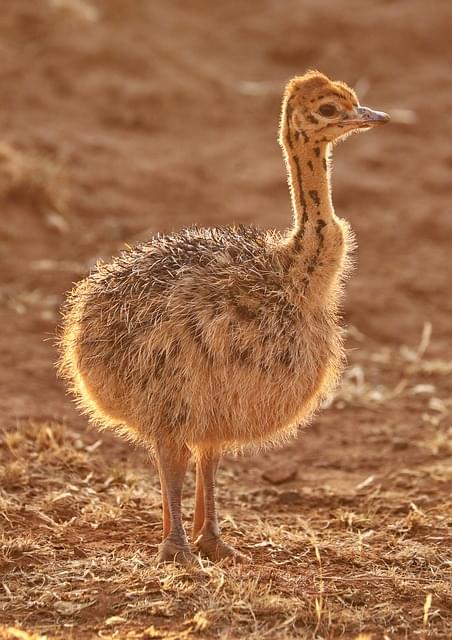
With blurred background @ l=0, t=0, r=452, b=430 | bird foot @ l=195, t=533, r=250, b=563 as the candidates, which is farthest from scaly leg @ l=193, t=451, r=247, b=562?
blurred background @ l=0, t=0, r=452, b=430

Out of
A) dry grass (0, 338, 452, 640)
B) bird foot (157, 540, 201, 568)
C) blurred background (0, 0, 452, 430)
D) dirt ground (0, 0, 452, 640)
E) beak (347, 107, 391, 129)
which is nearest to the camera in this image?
dry grass (0, 338, 452, 640)

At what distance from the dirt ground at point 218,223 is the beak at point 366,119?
77.1 inches

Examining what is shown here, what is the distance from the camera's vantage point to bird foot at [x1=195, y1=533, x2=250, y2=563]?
516 cm

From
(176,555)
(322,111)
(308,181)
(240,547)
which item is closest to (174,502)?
(176,555)

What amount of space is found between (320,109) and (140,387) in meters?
1.50

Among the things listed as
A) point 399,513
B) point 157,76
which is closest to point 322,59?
point 157,76

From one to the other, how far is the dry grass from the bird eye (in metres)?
1.98

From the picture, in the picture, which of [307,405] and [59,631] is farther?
[307,405]

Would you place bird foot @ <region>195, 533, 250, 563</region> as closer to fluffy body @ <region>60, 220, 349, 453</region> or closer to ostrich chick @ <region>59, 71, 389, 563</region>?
ostrich chick @ <region>59, 71, 389, 563</region>

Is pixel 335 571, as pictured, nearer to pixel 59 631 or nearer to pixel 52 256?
pixel 59 631

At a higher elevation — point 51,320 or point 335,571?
point 51,320

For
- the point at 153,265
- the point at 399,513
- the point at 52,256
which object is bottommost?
the point at 399,513

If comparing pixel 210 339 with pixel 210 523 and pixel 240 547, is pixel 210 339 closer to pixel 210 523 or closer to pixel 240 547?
pixel 210 523

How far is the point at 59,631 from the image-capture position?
14.1 feet
